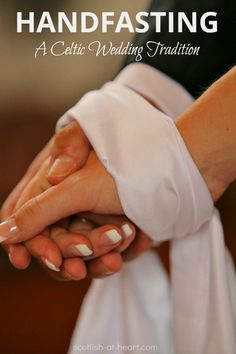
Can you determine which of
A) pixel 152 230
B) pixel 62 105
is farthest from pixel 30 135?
pixel 152 230

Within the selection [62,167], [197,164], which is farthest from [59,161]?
[197,164]

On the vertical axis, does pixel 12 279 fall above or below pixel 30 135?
below

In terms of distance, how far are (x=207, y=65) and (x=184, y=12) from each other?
5 cm

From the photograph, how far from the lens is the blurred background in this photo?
50 centimetres

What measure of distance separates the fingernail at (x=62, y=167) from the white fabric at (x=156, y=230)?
0.03m

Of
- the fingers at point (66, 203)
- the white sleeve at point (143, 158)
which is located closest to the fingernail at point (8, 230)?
the fingers at point (66, 203)

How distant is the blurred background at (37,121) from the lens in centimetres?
50

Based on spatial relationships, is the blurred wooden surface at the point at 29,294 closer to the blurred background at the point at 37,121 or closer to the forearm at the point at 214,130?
the blurred background at the point at 37,121

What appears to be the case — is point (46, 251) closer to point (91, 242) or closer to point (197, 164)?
point (91, 242)

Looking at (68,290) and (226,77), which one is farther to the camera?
(68,290)

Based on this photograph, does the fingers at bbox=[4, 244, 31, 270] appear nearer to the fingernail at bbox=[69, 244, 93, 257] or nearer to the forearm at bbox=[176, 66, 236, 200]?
the fingernail at bbox=[69, 244, 93, 257]

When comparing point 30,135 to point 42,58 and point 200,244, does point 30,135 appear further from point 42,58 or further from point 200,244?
point 200,244

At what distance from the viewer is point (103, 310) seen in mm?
513

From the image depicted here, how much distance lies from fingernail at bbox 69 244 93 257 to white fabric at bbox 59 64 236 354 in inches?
2.1
